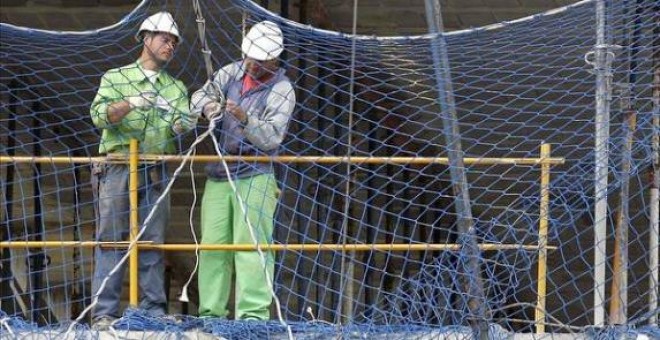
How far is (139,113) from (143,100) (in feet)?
0.29

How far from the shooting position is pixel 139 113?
938cm

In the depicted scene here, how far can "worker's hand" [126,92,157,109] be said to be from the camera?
9.30 metres

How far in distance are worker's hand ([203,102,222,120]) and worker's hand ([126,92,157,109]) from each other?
1.38 ft

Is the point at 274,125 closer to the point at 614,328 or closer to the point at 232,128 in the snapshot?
the point at 232,128

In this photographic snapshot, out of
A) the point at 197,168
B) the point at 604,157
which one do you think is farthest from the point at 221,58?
the point at 604,157

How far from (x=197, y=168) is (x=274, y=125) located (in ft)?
19.5

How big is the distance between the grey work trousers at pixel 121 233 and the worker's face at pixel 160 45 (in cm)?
66

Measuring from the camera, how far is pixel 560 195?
9.41 meters

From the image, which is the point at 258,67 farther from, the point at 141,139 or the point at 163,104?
the point at 141,139

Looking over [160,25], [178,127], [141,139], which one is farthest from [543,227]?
[160,25]

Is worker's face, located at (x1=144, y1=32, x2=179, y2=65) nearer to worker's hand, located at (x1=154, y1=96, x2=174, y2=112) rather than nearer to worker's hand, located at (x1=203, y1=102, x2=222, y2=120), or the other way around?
worker's hand, located at (x1=154, y1=96, x2=174, y2=112)

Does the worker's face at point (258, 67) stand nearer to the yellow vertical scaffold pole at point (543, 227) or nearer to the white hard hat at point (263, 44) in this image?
the white hard hat at point (263, 44)

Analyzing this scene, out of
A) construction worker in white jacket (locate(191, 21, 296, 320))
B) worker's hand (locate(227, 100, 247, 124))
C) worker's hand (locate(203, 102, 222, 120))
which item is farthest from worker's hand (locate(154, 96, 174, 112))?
worker's hand (locate(227, 100, 247, 124))

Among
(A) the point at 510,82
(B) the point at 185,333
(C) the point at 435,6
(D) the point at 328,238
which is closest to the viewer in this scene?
(C) the point at 435,6
